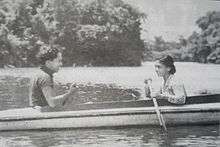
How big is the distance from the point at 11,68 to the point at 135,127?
768 mm

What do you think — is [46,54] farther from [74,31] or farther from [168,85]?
[168,85]

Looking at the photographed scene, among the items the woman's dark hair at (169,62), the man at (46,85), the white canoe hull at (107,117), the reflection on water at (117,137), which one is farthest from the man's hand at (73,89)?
the woman's dark hair at (169,62)

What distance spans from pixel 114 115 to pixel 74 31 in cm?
53

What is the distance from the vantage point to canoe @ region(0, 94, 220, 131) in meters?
2.60

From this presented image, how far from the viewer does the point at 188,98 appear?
2.82 metres

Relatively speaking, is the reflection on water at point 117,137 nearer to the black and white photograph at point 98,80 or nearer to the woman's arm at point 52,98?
the black and white photograph at point 98,80

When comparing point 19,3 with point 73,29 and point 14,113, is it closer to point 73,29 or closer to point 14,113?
point 73,29

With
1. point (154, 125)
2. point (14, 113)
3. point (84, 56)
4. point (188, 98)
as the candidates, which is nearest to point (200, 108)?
point (188, 98)

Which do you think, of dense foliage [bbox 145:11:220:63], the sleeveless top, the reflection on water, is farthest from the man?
dense foliage [bbox 145:11:220:63]

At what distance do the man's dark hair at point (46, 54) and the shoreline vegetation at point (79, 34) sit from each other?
3cm

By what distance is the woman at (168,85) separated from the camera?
2.77 meters

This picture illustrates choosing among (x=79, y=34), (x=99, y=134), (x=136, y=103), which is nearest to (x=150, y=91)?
(x=136, y=103)

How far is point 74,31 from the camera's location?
273 cm

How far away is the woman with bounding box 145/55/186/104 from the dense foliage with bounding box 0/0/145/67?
5.4 inches
